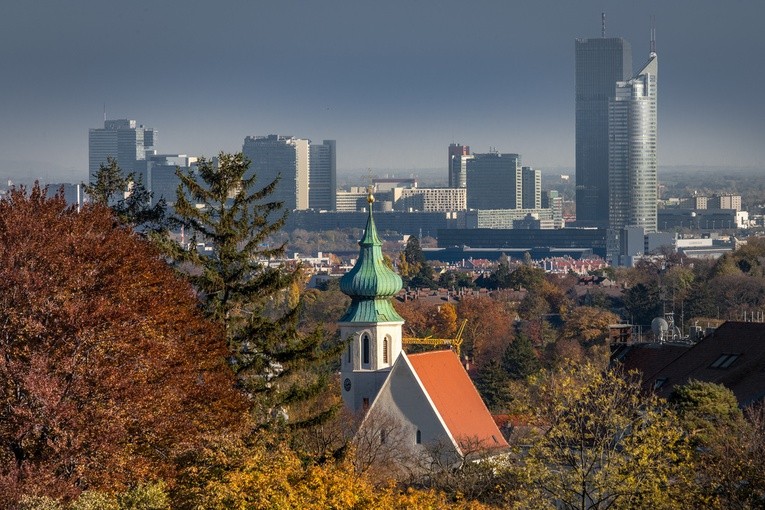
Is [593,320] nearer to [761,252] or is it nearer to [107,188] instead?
[761,252]

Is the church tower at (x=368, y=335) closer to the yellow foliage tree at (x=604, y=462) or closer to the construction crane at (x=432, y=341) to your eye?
the yellow foliage tree at (x=604, y=462)

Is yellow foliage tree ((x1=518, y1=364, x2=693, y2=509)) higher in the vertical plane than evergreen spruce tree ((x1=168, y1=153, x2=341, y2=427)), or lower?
lower

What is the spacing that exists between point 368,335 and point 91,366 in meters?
17.0

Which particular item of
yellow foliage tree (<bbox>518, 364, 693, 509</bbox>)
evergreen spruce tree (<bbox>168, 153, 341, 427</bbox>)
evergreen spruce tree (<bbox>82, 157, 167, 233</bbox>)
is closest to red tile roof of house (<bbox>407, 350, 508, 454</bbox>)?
evergreen spruce tree (<bbox>82, 157, 167, 233</bbox>)

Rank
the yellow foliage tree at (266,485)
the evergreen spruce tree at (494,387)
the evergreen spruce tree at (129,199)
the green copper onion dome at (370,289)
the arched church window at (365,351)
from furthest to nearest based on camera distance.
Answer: the evergreen spruce tree at (494,387)
the green copper onion dome at (370,289)
the arched church window at (365,351)
the evergreen spruce tree at (129,199)
the yellow foliage tree at (266,485)

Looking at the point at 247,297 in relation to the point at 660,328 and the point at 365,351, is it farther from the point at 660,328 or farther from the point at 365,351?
the point at 660,328

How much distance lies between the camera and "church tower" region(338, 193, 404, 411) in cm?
3747

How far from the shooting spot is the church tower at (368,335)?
37469mm

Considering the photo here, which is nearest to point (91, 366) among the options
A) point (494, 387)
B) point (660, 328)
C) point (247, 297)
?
point (247, 297)

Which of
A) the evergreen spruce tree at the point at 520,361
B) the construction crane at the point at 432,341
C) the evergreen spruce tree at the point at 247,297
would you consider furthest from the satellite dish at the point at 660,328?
the evergreen spruce tree at the point at 247,297

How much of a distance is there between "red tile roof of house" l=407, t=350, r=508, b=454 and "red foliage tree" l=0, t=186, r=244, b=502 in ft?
36.2

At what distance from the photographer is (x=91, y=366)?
69.2 ft

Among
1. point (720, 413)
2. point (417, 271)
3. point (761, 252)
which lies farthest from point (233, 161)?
point (417, 271)

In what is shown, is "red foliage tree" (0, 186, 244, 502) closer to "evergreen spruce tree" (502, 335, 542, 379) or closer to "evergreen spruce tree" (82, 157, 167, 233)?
"evergreen spruce tree" (82, 157, 167, 233)
